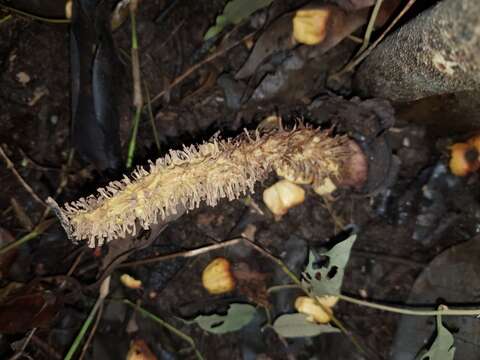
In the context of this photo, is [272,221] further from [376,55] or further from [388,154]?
[376,55]

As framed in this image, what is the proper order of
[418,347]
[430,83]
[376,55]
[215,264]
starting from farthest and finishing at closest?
[215,264] → [418,347] → [376,55] → [430,83]

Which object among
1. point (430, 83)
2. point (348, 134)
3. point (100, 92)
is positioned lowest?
point (348, 134)

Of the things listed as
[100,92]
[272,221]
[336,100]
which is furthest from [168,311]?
[336,100]

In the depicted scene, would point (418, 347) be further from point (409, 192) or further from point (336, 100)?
point (336, 100)

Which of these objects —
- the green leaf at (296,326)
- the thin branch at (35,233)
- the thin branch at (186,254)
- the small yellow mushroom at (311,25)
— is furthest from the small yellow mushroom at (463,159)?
the thin branch at (35,233)

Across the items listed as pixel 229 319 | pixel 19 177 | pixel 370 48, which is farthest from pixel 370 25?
pixel 19 177

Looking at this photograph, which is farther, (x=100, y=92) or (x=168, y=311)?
(x=168, y=311)

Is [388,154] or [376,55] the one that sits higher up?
[376,55]

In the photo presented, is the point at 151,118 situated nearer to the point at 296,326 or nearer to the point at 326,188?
the point at 326,188

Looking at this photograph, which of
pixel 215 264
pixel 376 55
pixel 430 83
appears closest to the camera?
pixel 430 83

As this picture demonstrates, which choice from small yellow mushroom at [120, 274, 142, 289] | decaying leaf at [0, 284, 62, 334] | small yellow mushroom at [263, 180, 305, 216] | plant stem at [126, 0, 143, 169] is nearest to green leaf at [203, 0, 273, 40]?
plant stem at [126, 0, 143, 169]
